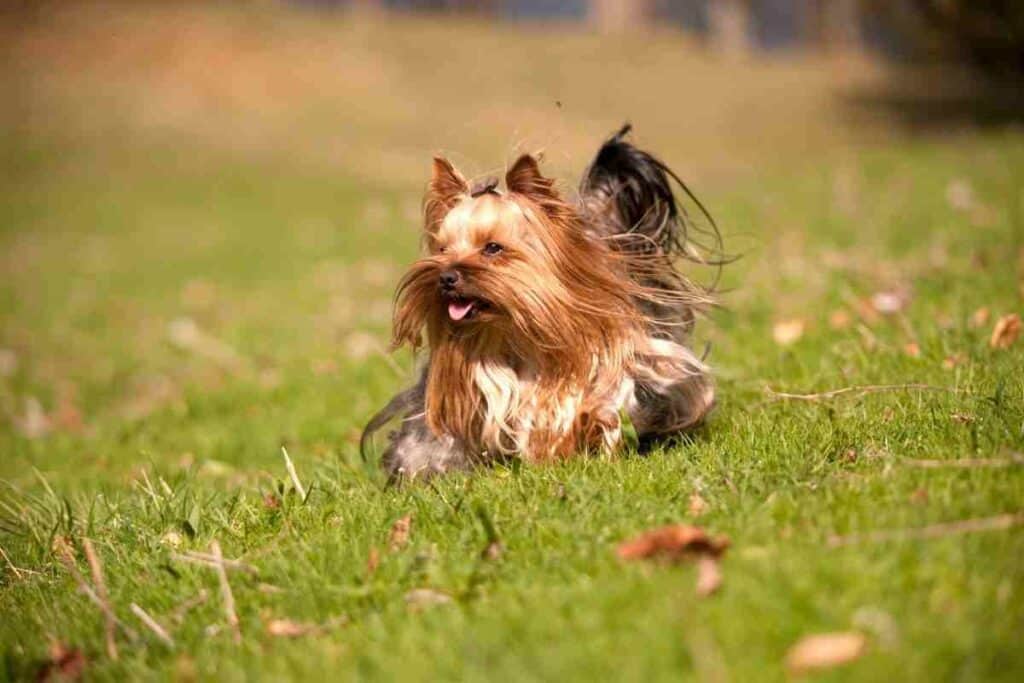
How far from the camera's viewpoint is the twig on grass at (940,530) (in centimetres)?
261

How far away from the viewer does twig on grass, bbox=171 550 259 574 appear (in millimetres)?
3225

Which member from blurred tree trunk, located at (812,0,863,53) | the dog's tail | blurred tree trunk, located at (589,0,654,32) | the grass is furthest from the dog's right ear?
blurred tree trunk, located at (589,0,654,32)

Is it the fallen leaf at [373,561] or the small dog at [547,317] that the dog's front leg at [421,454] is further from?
the fallen leaf at [373,561]

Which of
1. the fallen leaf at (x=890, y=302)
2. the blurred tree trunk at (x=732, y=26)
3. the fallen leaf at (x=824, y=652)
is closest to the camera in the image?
the fallen leaf at (x=824, y=652)

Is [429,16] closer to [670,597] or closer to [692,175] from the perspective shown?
[692,175]

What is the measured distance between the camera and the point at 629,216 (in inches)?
170

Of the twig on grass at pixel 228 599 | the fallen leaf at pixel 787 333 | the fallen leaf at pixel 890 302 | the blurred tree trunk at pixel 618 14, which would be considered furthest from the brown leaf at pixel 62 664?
the blurred tree trunk at pixel 618 14

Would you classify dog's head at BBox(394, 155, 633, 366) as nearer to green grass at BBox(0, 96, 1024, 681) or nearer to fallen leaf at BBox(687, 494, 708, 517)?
green grass at BBox(0, 96, 1024, 681)

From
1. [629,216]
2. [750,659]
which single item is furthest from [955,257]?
[750,659]

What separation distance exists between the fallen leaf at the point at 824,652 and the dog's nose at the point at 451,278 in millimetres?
2051

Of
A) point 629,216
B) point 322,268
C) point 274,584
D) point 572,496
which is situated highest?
point 629,216

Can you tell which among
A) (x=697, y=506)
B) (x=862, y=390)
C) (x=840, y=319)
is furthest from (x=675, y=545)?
(x=840, y=319)

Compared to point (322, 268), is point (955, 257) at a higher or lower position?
higher

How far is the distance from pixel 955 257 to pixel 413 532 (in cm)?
A: 543
